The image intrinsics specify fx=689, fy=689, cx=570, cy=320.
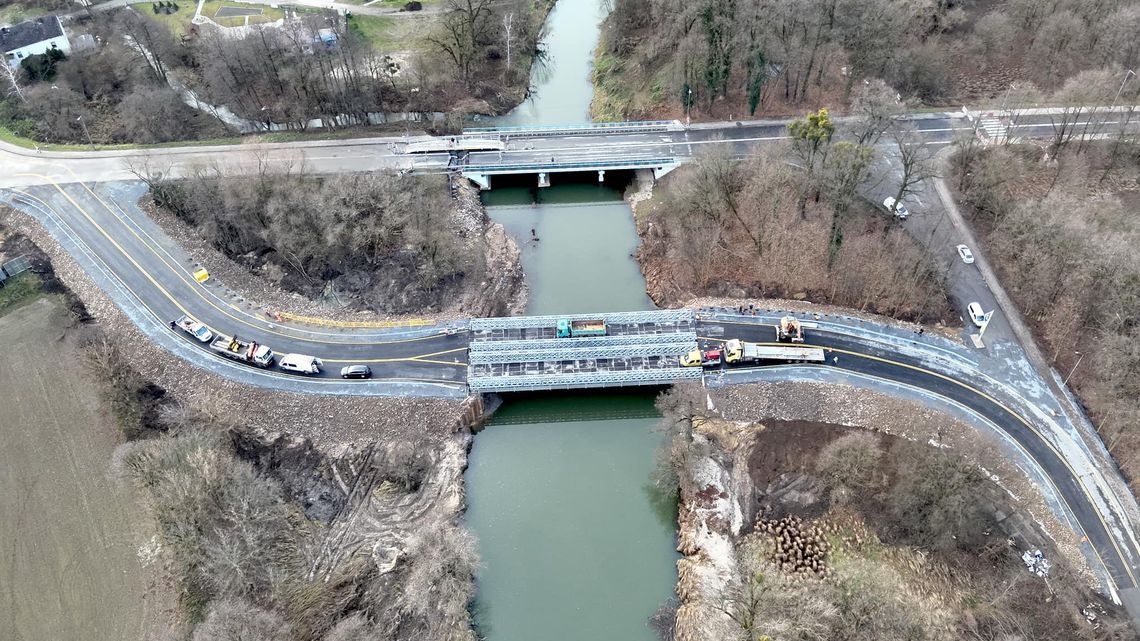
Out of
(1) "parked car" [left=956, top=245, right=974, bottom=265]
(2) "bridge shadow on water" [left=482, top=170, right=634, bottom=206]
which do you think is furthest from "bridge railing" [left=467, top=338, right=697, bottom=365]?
(1) "parked car" [left=956, top=245, right=974, bottom=265]

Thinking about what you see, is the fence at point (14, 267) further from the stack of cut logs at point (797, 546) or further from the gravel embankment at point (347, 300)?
the stack of cut logs at point (797, 546)

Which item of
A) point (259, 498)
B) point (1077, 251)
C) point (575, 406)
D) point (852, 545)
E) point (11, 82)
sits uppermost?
point (11, 82)

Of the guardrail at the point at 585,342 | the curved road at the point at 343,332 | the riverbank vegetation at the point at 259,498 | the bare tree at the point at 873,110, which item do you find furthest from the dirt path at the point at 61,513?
the bare tree at the point at 873,110

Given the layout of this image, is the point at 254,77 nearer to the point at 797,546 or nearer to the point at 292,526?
the point at 292,526

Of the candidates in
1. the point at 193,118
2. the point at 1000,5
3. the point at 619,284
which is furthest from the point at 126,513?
the point at 1000,5

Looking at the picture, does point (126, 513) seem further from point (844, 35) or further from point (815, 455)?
point (844, 35)

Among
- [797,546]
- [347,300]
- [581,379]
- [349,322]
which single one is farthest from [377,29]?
[797,546]
